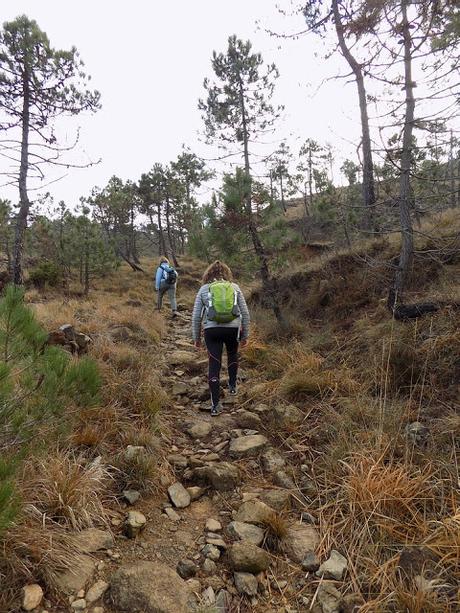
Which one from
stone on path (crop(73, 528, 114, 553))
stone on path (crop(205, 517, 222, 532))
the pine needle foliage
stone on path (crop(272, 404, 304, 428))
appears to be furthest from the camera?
stone on path (crop(272, 404, 304, 428))

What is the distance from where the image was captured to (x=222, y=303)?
13.3 ft

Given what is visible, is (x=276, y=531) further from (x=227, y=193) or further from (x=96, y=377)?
(x=227, y=193)

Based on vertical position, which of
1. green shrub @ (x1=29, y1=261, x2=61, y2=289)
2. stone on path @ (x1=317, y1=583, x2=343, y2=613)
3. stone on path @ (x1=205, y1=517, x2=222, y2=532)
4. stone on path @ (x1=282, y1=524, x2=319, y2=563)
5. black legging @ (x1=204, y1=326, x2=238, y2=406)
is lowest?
stone on path @ (x1=317, y1=583, x2=343, y2=613)

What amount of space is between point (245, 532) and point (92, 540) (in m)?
0.93

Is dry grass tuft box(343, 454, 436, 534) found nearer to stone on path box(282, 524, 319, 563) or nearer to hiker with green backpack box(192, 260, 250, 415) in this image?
stone on path box(282, 524, 319, 563)

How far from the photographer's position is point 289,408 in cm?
380

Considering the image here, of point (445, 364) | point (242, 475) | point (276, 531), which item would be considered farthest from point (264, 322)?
point (276, 531)

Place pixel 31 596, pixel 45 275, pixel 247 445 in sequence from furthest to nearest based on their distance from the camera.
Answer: pixel 45 275
pixel 247 445
pixel 31 596

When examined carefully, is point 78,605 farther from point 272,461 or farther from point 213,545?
point 272,461

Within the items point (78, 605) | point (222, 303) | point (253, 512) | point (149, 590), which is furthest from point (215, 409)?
point (78, 605)

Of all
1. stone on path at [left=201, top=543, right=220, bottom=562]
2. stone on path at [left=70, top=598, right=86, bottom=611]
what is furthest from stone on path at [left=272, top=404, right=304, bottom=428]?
stone on path at [left=70, top=598, right=86, bottom=611]

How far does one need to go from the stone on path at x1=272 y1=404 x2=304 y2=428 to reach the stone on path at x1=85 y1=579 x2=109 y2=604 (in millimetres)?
2109

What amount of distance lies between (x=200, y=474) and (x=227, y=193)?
5324 millimetres

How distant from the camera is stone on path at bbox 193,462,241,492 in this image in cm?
282
